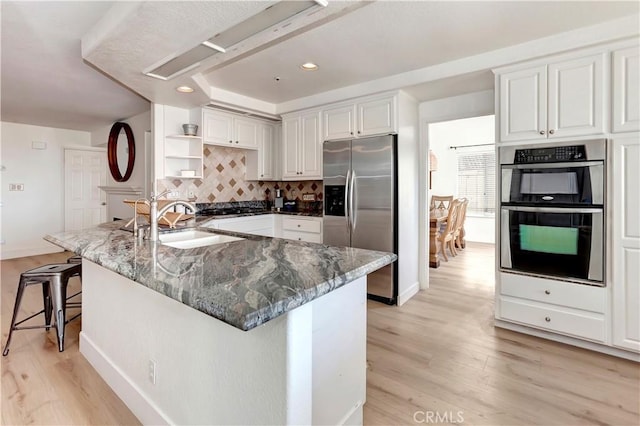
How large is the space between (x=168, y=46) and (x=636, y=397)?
363cm

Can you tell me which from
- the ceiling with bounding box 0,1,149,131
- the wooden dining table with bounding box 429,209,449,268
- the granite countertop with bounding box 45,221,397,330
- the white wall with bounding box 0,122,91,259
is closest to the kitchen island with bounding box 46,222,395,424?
the granite countertop with bounding box 45,221,397,330

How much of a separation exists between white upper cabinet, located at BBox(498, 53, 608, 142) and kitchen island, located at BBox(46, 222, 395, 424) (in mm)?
1993

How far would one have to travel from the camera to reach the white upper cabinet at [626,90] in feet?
7.34

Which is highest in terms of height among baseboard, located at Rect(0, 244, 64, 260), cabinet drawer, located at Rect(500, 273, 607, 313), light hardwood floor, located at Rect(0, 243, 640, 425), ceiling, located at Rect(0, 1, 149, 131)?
ceiling, located at Rect(0, 1, 149, 131)

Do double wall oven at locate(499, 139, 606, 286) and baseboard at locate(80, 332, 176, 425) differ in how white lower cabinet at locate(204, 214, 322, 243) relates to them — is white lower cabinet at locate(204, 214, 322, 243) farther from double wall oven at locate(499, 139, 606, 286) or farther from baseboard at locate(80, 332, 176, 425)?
double wall oven at locate(499, 139, 606, 286)

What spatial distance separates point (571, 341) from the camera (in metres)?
2.54

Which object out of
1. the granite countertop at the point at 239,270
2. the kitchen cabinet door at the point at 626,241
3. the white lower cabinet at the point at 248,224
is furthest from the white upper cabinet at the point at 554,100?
the white lower cabinet at the point at 248,224

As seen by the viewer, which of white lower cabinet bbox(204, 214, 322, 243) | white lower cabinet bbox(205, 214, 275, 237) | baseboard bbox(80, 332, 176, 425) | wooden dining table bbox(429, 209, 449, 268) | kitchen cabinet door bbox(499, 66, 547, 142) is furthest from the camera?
wooden dining table bbox(429, 209, 449, 268)

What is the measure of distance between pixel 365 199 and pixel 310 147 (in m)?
1.08

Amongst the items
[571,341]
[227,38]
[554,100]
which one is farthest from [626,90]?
[227,38]

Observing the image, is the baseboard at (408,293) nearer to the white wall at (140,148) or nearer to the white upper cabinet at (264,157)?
the white upper cabinet at (264,157)

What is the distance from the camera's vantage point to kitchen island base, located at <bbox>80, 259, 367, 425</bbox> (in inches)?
42.0

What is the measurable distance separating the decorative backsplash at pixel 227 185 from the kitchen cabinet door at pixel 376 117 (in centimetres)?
132

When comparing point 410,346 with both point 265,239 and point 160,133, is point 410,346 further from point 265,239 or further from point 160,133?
point 160,133
